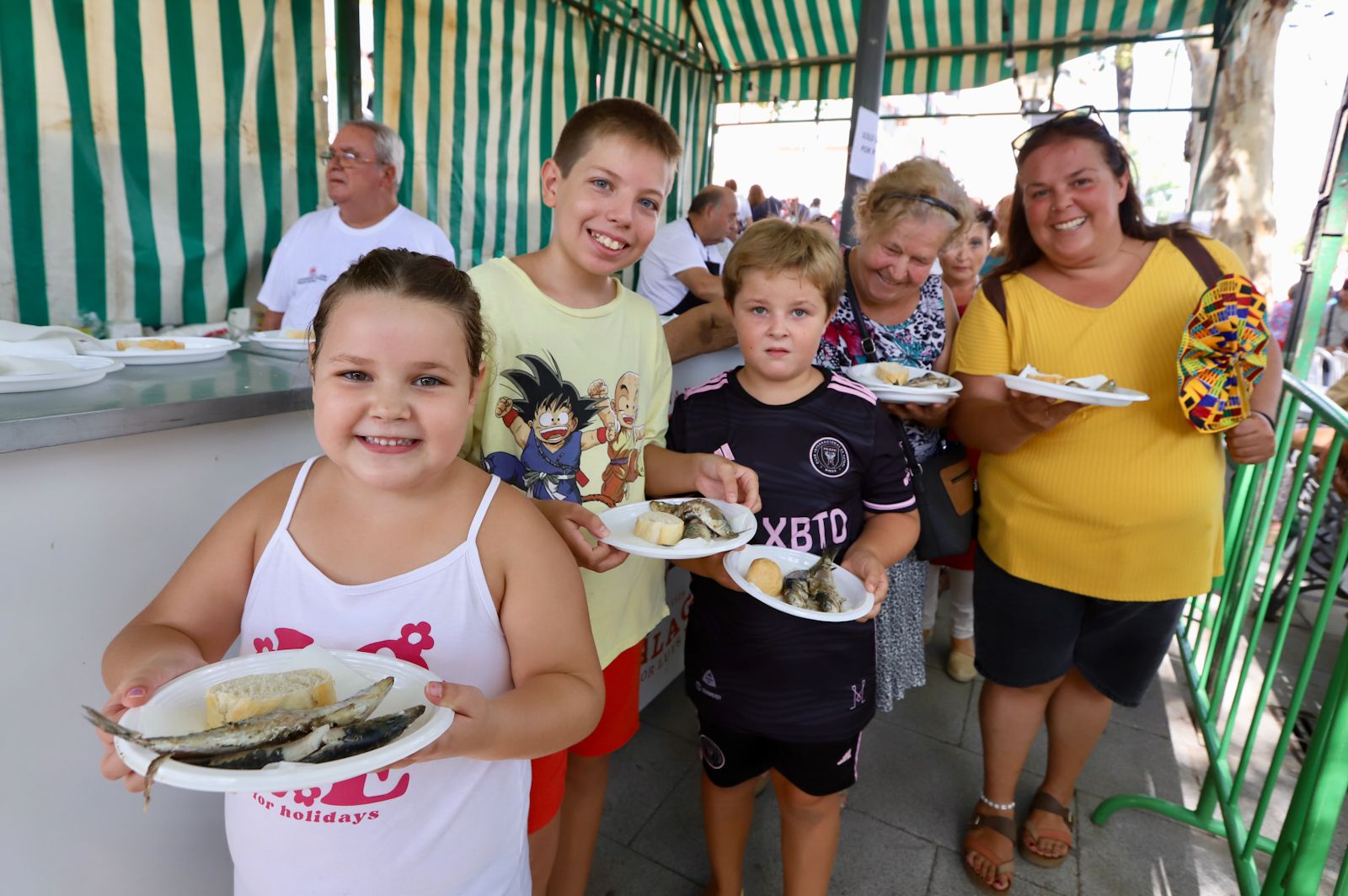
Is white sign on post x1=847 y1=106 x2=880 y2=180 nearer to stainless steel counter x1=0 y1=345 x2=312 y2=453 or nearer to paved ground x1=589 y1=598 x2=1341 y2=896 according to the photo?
paved ground x1=589 y1=598 x2=1341 y2=896

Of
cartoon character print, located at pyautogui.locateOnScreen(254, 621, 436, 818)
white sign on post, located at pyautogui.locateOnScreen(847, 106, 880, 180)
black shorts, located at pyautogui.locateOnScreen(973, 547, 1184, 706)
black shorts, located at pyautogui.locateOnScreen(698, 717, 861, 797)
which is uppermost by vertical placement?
white sign on post, located at pyautogui.locateOnScreen(847, 106, 880, 180)

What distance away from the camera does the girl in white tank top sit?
1.14 m

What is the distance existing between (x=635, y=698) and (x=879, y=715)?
1.87 m

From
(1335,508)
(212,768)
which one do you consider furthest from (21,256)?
(1335,508)

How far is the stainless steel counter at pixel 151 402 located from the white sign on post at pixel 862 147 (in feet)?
10.3

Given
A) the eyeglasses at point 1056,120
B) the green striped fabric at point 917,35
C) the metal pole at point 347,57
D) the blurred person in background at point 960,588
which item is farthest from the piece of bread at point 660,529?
the green striped fabric at point 917,35

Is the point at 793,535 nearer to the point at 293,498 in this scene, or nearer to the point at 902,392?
the point at 902,392

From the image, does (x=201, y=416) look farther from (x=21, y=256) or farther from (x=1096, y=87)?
(x=1096, y=87)

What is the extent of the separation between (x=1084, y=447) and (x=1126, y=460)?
0.39 ft

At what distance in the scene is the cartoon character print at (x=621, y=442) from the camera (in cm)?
178

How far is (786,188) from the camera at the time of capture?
1711 centimetres

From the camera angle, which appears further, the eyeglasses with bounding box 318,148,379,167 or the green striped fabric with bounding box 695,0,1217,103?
the green striped fabric with bounding box 695,0,1217,103

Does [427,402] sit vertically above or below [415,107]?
below

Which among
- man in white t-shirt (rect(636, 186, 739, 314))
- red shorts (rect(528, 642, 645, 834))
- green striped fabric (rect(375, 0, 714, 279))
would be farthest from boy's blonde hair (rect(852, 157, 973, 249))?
green striped fabric (rect(375, 0, 714, 279))
